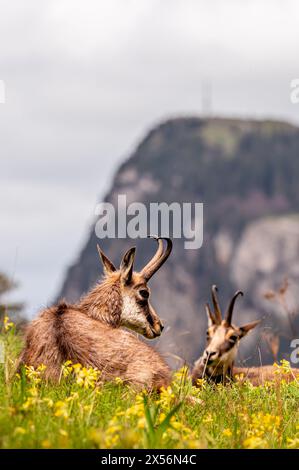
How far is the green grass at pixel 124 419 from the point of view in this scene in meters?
6.89

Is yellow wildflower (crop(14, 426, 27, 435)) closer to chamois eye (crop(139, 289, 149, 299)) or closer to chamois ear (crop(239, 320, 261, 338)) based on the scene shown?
chamois eye (crop(139, 289, 149, 299))

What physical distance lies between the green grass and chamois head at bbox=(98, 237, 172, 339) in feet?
6.81

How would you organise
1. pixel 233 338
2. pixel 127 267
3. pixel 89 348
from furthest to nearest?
pixel 233 338, pixel 127 267, pixel 89 348

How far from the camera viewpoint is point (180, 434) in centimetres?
771

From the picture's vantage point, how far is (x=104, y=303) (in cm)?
1240

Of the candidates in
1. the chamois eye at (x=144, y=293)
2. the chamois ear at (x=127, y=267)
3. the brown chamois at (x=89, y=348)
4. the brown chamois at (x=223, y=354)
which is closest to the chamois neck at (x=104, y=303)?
the brown chamois at (x=89, y=348)

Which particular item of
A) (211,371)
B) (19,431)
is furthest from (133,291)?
(19,431)

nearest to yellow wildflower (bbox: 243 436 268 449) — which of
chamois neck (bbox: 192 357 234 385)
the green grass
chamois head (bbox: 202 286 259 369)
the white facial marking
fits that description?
the green grass

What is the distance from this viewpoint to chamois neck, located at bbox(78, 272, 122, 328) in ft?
40.2

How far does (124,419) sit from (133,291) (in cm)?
491

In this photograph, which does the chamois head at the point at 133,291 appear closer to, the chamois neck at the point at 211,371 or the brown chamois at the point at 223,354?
the brown chamois at the point at 223,354

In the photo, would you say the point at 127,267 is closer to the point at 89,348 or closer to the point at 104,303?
the point at 104,303
